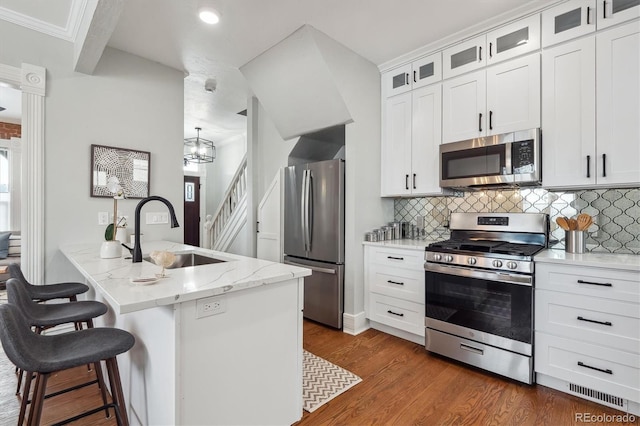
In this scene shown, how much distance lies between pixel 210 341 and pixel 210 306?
0.50ft

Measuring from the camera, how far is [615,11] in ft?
6.89

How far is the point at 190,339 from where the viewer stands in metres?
1.29

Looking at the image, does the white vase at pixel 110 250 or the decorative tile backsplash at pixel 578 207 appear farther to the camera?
the decorative tile backsplash at pixel 578 207

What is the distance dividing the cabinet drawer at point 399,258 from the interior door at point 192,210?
537 centimetres

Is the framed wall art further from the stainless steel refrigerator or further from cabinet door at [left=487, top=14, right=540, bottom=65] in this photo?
cabinet door at [left=487, top=14, right=540, bottom=65]

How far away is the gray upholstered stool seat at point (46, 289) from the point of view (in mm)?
2006

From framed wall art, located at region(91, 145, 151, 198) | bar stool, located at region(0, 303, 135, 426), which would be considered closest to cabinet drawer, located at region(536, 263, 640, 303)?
bar stool, located at region(0, 303, 135, 426)

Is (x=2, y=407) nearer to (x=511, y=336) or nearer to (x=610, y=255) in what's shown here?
(x=511, y=336)

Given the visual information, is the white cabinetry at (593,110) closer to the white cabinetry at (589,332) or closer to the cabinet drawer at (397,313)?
the white cabinetry at (589,332)

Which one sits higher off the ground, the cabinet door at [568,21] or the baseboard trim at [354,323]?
the cabinet door at [568,21]

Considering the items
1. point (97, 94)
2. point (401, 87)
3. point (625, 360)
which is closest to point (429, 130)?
point (401, 87)

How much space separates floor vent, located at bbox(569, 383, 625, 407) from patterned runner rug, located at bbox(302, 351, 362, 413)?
140 centimetres

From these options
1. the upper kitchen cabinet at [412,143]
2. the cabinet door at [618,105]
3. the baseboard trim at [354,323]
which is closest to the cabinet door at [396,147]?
the upper kitchen cabinet at [412,143]

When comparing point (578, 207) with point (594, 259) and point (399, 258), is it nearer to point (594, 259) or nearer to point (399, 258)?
point (594, 259)
